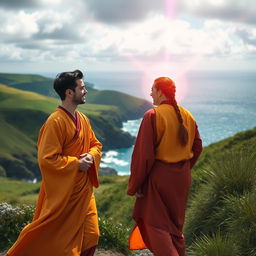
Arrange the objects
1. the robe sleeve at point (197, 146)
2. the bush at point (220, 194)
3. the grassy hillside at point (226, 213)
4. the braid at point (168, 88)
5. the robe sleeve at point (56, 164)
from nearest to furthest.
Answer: the robe sleeve at point (56, 164) → the braid at point (168, 88) → the robe sleeve at point (197, 146) → the grassy hillside at point (226, 213) → the bush at point (220, 194)

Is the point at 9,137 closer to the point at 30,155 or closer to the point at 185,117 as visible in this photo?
the point at 30,155

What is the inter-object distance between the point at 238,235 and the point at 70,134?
11.9 ft

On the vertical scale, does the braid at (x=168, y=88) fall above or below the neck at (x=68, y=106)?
above

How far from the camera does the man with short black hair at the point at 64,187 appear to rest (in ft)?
18.6

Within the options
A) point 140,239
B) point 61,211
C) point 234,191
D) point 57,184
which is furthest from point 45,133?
point 234,191

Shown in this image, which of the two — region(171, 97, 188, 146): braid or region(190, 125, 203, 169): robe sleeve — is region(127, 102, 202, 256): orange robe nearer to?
region(171, 97, 188, 146): braid

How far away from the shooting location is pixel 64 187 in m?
5.70

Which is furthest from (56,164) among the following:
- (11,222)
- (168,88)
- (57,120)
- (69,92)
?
(11,222)

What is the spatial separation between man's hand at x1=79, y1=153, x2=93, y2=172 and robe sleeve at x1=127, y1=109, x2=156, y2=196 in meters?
0.67

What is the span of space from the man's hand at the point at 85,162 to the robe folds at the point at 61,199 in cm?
6

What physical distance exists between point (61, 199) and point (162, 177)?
1.50m

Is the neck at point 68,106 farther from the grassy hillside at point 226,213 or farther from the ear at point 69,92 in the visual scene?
the grassy hillside at point 226,213

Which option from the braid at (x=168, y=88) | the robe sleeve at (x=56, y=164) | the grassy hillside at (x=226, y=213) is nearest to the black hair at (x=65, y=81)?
the robe sleeve at (x=56, y=164)

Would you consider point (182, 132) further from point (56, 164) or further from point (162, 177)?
point (56, 164)
